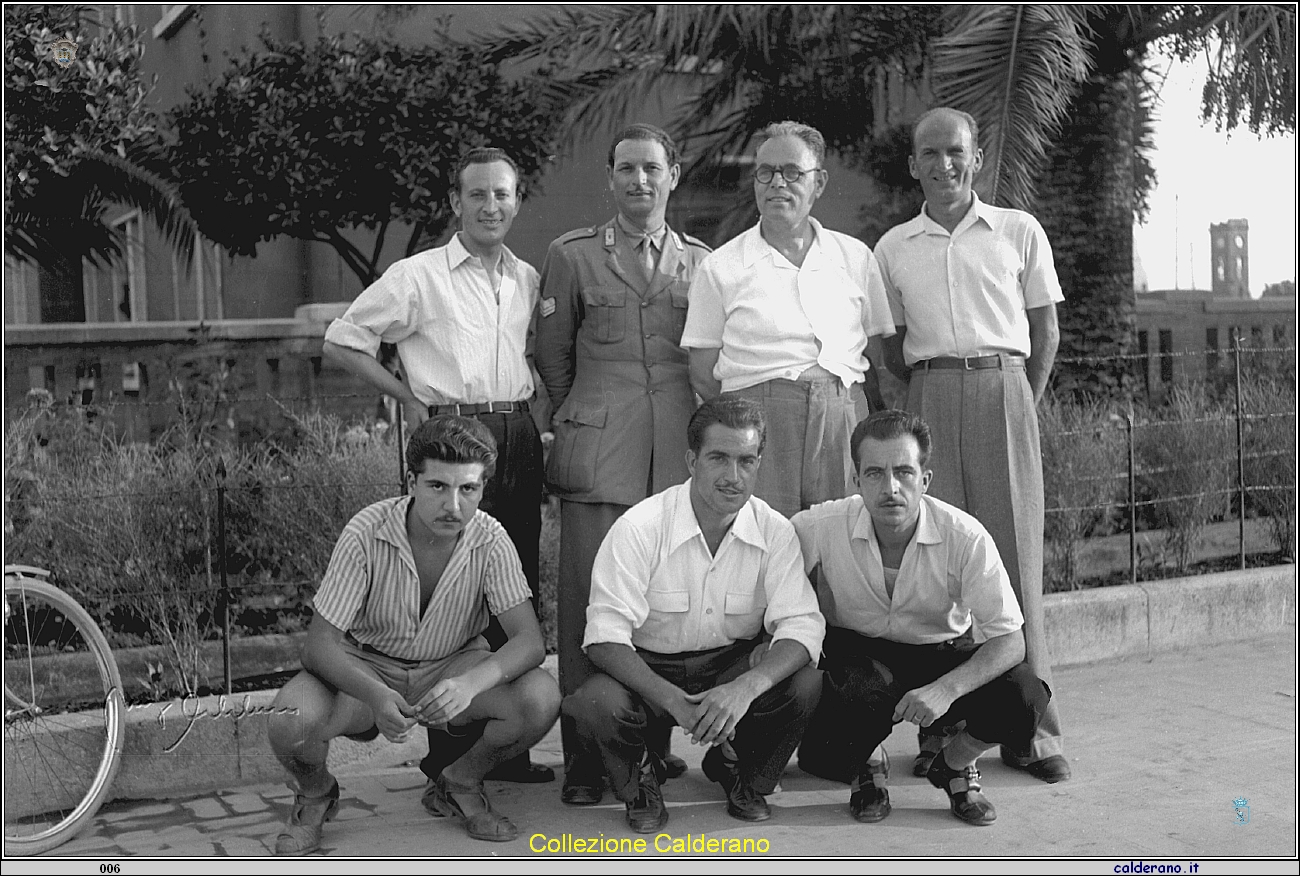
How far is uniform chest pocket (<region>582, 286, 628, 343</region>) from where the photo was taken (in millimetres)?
4531

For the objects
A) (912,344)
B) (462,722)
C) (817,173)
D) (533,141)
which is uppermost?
(533,141)

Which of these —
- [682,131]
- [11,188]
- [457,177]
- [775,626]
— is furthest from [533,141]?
[775,626]

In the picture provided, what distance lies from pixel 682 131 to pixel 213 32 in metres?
3.76

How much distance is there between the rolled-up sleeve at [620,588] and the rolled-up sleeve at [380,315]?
99cm

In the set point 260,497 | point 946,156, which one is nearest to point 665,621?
point 946,156

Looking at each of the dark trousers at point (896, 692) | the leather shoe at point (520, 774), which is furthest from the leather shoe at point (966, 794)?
the leather shoe at point (520, 774)

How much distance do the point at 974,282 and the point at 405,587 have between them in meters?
2.00

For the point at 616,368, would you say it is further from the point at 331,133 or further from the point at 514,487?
the point at 331,133

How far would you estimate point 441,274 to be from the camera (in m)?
4.48

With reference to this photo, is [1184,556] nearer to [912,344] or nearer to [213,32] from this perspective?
[912,344]

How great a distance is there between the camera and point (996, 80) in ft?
24.0

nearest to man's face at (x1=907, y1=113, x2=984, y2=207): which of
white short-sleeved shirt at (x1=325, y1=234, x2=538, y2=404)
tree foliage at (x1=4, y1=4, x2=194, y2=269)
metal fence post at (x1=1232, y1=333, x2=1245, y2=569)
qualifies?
white short-sleeved shirt at (x1=325, y1=234, x2=538, y2=404)

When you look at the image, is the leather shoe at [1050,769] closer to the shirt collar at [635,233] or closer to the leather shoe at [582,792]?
the leather shoe at [582,792]

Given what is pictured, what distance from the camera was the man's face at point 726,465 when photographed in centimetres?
402
